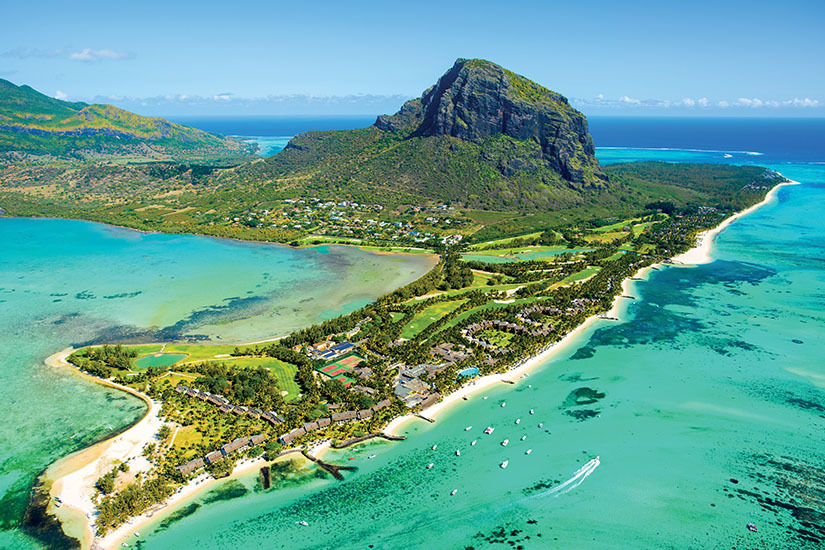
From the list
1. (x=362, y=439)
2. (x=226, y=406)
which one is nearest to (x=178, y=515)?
(x=226, y=406)

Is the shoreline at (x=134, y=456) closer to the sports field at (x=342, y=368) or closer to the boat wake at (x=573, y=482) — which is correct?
the sports field at (x=342, y=368)

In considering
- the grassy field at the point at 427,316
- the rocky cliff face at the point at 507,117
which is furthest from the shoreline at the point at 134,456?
the rocky cliff face at the point at 507,117

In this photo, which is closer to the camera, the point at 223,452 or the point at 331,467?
the point at 331,467

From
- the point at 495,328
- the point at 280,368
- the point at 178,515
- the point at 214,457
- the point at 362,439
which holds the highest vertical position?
the point at 495,328

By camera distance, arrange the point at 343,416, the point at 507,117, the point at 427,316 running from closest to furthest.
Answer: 1. the point at 343,416
2. the point at 427,316
3. the point at 507,117

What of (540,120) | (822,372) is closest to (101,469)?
(822,372)

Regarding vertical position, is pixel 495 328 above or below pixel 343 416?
above

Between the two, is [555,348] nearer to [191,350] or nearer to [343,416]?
[343,416]
